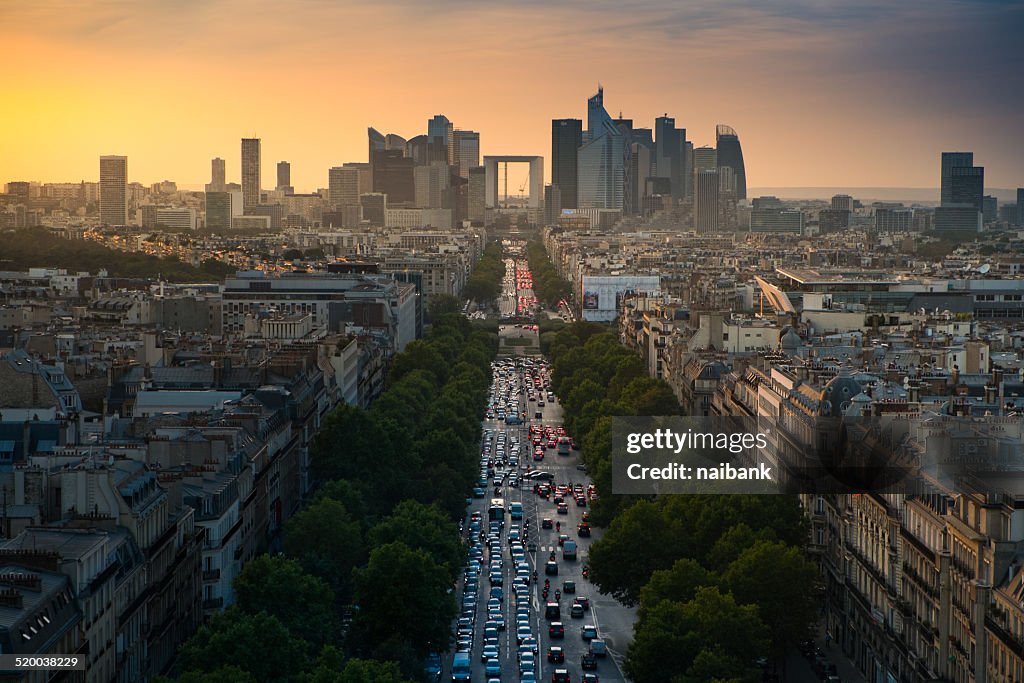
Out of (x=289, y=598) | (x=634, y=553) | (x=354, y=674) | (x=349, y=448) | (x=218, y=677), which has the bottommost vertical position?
(x=634, y=553)

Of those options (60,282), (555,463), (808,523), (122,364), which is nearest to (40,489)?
(808,523)

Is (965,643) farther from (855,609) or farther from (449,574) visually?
(449,574)

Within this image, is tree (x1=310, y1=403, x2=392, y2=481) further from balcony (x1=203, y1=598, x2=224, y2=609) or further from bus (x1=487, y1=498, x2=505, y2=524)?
balcony (x1=203, y1=598, x2=224, y2=609)

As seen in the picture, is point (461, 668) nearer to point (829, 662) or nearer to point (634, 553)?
point (634, 553)

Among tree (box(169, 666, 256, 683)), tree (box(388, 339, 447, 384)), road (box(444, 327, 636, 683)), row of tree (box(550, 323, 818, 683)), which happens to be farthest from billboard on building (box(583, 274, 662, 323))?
tree (box(169, 666, 256, 683))

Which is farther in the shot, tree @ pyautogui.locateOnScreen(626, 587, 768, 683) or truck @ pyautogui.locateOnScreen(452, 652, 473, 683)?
truck @ pyautogui.locateOnScreen(452, 652, 473, 683)

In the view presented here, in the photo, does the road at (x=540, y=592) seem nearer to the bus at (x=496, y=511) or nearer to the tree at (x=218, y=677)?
the bus at (x=496, y=511)

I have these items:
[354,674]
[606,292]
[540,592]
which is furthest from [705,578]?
[606,292]

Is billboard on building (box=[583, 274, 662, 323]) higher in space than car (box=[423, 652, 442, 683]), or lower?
higher
